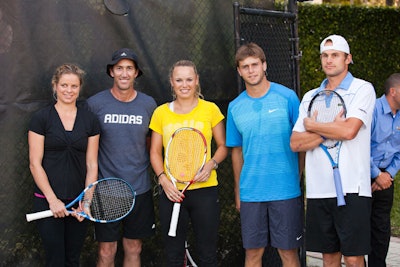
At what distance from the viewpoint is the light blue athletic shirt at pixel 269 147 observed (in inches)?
169

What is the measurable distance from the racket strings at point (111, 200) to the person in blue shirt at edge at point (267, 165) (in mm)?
779

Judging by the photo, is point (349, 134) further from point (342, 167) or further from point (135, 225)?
point (135, 225)

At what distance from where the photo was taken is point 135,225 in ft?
14.9

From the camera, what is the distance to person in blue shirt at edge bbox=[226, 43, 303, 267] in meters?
4.29

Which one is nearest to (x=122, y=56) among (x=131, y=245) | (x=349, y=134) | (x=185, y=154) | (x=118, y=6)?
(x=118, y=6)

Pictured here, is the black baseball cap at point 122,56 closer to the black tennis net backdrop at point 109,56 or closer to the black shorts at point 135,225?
the black tennis net backdrop at point 109,56

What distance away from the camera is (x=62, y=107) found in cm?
425

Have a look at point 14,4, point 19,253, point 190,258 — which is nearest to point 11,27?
point 14,4

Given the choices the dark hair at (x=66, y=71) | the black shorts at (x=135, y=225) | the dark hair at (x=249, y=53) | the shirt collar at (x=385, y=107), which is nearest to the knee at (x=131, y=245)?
the black shorts at (x=135, y=225)

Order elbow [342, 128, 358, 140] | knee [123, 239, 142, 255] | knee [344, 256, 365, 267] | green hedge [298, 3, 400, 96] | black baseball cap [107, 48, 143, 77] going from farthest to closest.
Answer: green hedge [298, 3, 400, 96] < knee [123, 239, 142, 255] < black baseball cap [107, 48, 143, 77] < knee [344, 256, 365, 267] < elbow [342, 128, 358, 140]

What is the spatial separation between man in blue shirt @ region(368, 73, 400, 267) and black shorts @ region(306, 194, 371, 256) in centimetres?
64

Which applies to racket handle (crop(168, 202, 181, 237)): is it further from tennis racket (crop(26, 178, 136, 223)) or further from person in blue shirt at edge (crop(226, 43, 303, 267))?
person in blue shirt at edge (crop(226, 43, 303, 267))

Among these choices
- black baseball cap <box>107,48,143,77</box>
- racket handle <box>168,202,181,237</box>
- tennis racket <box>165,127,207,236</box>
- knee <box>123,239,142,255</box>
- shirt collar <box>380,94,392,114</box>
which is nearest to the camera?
racket handle <box>168,202,181,237</box>

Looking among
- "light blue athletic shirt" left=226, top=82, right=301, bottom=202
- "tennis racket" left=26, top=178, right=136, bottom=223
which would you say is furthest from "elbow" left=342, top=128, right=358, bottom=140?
"tennis racket" left=26, top=178, right=136, bottom=223
